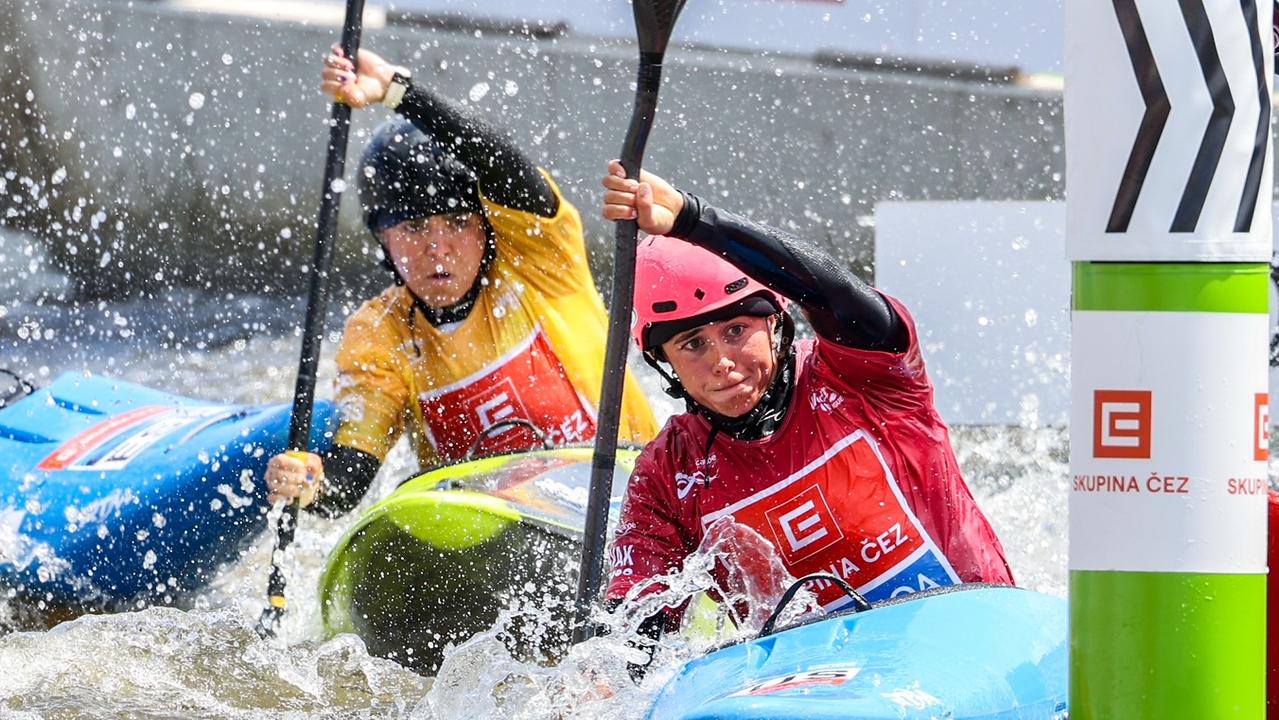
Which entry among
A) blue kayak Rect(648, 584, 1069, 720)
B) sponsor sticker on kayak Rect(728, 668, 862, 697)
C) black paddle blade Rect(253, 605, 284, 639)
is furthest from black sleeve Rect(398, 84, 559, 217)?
sponsor sticker on kayak Rect(728, 668, 862, 697)

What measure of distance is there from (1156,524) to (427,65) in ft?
26.1

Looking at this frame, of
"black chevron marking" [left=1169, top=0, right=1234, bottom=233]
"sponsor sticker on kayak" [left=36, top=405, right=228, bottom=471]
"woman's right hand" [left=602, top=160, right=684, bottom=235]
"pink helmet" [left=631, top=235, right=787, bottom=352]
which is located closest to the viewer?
"black chevron marking" [left=1169, top=0, right=1234, bottom=233]

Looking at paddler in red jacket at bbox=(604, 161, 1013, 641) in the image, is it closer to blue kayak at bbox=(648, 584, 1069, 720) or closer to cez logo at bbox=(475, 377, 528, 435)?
blue kayak at bbox=(648, 584, 1069, 720)

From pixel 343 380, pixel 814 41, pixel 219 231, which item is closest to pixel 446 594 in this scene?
pixel 343 380

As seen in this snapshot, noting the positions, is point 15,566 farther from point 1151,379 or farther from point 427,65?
point 427,65

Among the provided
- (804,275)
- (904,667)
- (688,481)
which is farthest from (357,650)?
(904,667)

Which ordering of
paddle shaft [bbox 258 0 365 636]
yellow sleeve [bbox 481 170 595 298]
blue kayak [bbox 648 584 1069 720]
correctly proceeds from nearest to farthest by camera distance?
1. blue kayak [bbox 648 584 1069 720]
2. paddle shaft [bbox 258 0 365 636]
3. yellow sleeve [bbox 481 170 595 298]

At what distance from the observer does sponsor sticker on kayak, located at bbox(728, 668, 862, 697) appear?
88.9 inches

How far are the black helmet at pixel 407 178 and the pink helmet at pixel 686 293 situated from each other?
159cm

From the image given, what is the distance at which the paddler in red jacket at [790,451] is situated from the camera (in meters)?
3.01

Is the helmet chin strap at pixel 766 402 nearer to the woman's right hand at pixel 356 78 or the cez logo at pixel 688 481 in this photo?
the cez logo at pixel 688 481

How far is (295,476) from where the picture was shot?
15.0 ft

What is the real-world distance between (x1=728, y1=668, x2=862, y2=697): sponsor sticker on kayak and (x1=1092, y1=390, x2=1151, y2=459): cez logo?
537mm

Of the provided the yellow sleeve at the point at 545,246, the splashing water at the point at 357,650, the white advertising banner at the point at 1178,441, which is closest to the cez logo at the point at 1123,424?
the white advertising banner at the point at 1178,441
